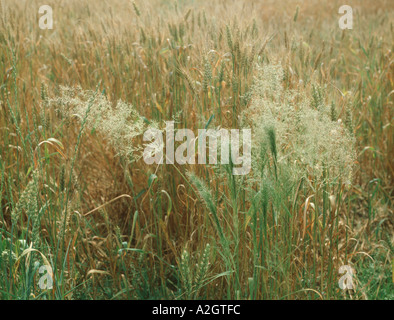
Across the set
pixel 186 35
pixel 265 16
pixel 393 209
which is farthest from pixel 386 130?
pixel 265 16

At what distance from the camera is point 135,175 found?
1.94 metres

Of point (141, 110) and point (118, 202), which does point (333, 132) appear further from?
point (118, 202)

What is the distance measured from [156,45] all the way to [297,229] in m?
1.12

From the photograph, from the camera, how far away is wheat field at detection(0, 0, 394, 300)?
1.28 meters

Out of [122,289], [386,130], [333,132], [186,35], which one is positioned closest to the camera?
[333,132]

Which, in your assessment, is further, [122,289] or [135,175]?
[135,175]

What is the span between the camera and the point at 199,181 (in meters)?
1.15

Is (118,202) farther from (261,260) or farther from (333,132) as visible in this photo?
(333,132)

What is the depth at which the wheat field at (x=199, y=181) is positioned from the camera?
4.21 feet

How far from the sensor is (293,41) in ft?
6.24

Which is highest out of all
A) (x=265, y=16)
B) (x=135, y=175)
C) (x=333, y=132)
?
(x=265, y=16)

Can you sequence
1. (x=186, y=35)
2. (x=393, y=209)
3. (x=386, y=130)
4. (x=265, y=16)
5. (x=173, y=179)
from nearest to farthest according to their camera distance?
(x=173, y=179), (x=186, y=35), (x=393, y=209), (x=386, y=130), (x=265, y=16)

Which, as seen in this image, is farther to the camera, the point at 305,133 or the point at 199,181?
the point at 305,133

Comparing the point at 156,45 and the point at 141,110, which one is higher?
Answer: the point at 156,45
